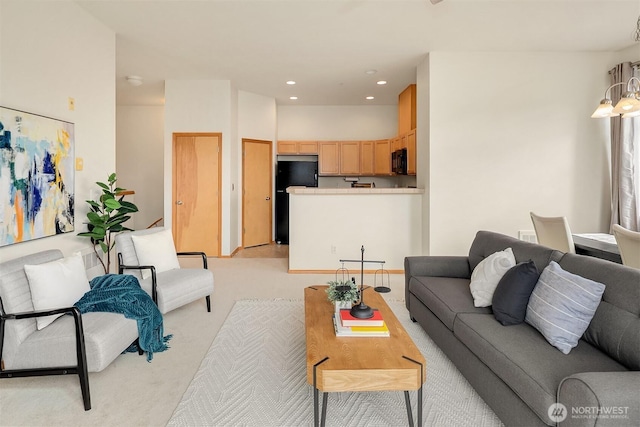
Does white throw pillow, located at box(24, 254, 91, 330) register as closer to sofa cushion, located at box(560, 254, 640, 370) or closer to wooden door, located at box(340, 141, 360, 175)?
sofa cushion, located at box(560, 254, 640, 370)

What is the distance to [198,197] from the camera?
589 centimetres

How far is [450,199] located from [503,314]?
2.69 meters

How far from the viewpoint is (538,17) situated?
3.48m

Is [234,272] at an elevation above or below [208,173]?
below

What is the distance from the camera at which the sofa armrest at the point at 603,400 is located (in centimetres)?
117

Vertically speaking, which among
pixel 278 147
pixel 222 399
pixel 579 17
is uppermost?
pixel 579 17

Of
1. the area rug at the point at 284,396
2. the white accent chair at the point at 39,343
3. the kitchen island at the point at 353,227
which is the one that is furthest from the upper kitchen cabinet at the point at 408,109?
the white accent chair at the point at 39,343

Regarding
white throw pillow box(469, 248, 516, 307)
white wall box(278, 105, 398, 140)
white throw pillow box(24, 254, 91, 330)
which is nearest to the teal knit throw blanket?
white throw pillow box(24, 254, 91, 330)

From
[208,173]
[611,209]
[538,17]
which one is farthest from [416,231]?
[208,173]

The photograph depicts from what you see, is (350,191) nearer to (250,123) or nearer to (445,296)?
(445,296)

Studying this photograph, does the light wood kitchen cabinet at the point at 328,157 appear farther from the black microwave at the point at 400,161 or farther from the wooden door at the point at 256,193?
the black microwave at the point at 400,161

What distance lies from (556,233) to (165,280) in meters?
3.59

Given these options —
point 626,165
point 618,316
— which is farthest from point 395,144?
point 618,316

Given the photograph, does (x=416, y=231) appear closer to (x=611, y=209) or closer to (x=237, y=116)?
(x=611, y=209)
